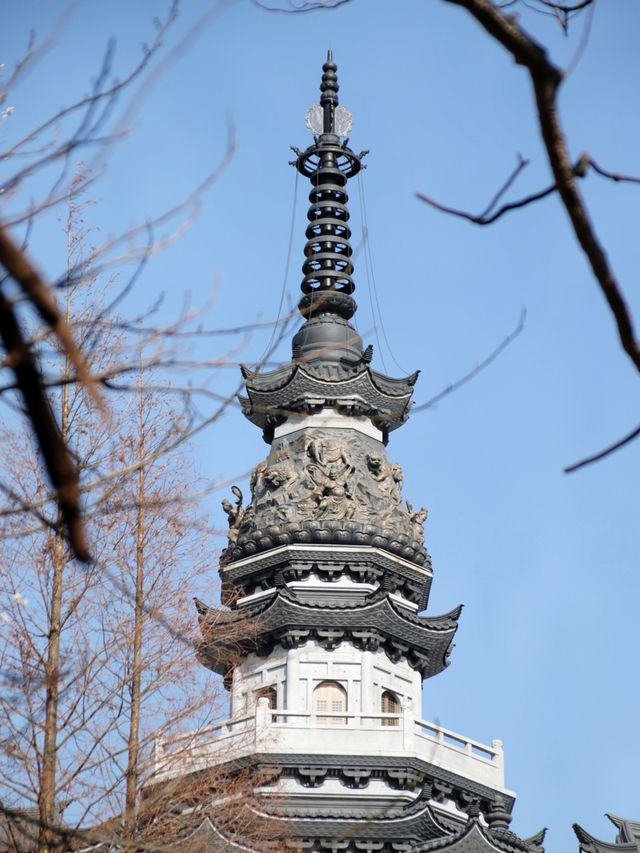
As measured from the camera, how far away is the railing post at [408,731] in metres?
32.6

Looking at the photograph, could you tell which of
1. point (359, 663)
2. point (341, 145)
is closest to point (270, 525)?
point (359, 663)

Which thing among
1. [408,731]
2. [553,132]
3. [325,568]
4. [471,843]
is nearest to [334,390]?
[325,568]

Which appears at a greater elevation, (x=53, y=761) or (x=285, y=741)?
(x=285, y=741)

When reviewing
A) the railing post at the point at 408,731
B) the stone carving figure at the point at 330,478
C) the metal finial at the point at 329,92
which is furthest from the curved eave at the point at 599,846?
the metal finial at the point at 329,92

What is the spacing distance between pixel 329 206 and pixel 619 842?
735 inches

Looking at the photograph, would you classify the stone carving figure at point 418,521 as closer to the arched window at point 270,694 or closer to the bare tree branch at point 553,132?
the arched window at point 270,694

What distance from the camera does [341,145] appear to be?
4359 centimetres

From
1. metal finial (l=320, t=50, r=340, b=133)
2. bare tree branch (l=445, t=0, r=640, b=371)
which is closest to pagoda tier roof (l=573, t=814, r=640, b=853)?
metal finial (l=320, t=50, r=340, b=133)

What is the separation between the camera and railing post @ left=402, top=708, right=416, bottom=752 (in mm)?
32562

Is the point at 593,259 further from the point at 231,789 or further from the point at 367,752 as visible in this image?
the point at 367,752

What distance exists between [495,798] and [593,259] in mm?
30306

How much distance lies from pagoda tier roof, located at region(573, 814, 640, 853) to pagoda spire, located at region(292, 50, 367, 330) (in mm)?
14885

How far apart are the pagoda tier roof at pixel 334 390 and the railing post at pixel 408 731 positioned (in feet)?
26.1

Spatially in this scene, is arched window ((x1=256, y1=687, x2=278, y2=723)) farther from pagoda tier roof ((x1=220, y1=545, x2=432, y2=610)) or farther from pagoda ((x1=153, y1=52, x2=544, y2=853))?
pagoda tier roof ((x1=220, y1=545, x2=432, y2=610))
